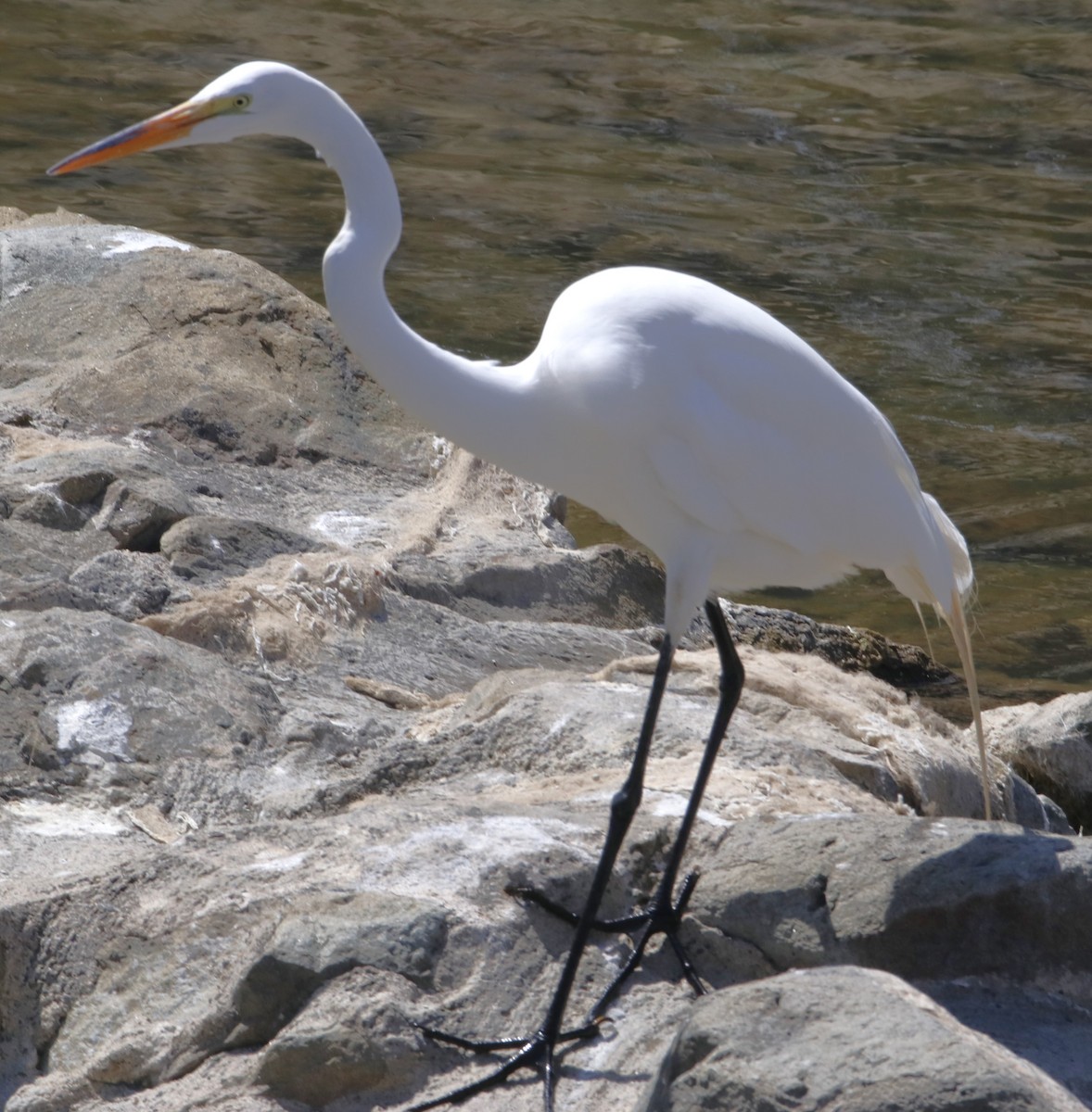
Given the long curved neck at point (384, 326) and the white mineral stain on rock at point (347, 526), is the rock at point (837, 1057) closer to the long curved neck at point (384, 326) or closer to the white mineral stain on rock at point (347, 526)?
the long curved neck at point (384, 326)

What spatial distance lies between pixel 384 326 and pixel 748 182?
Answer: 9486 millimetres

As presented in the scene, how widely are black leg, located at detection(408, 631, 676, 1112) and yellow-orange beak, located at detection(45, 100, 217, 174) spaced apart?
130cm

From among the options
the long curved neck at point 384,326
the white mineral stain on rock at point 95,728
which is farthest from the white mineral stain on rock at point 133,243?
the long curved neck at point 384,326

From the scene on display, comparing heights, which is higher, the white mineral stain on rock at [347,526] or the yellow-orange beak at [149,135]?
the yellow-orange beak at [149,135]

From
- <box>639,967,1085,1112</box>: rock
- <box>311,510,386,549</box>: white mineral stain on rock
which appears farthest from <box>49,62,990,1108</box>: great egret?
<box>311,510,386,549</box>: white mineral stain on rock

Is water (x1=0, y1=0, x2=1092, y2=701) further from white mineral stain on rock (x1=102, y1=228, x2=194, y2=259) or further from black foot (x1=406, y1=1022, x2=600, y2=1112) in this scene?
black foot (x1=406, y1=1022, x2=600, y2=1112)

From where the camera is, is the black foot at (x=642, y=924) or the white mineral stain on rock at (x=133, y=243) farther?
the white mineral stain on rock at (x=133, y=243)

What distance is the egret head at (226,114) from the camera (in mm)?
3020

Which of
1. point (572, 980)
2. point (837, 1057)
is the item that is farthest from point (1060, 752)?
point (837, 1057)

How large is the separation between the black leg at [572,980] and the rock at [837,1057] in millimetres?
428

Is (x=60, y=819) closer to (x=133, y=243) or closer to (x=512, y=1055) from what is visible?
(x=512, y=1055)

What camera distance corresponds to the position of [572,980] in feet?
9.47

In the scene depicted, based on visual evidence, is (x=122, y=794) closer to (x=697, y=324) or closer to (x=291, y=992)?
(x=291, y=992)

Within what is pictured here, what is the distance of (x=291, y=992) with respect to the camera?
2.79m
